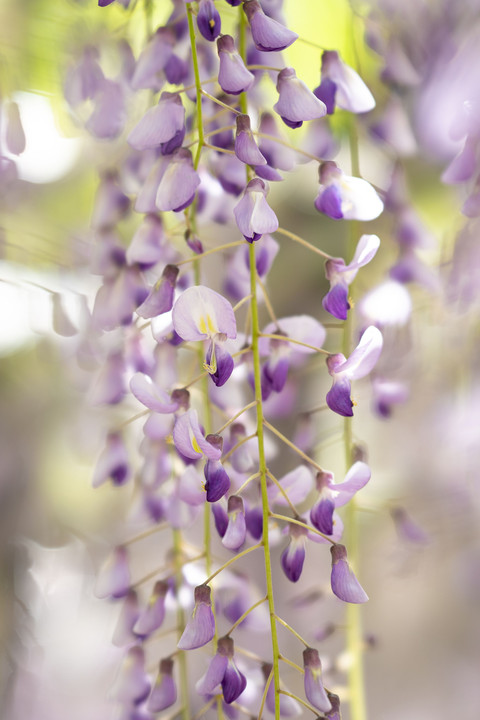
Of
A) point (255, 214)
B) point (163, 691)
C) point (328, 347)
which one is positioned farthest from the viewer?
point (328, 347)

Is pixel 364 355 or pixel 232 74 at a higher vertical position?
pixel 232 74

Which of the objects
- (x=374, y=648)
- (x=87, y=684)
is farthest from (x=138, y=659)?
(x=87, y=684)

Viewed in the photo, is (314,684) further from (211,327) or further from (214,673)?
(211,327)

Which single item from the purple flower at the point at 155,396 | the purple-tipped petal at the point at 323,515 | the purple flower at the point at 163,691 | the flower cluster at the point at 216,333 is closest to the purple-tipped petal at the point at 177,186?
the flower cluster at the point at 216,333

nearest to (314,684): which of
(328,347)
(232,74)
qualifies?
(232,74)

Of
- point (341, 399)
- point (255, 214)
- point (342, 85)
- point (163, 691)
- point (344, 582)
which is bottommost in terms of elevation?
point (163, 691)

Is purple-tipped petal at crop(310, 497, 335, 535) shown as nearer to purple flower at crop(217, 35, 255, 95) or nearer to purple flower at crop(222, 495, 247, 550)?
purple flower at crop(222, 495, 247, 550)

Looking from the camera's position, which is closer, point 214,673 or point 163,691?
point 214,673

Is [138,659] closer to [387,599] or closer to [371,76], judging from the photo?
[371,76]
